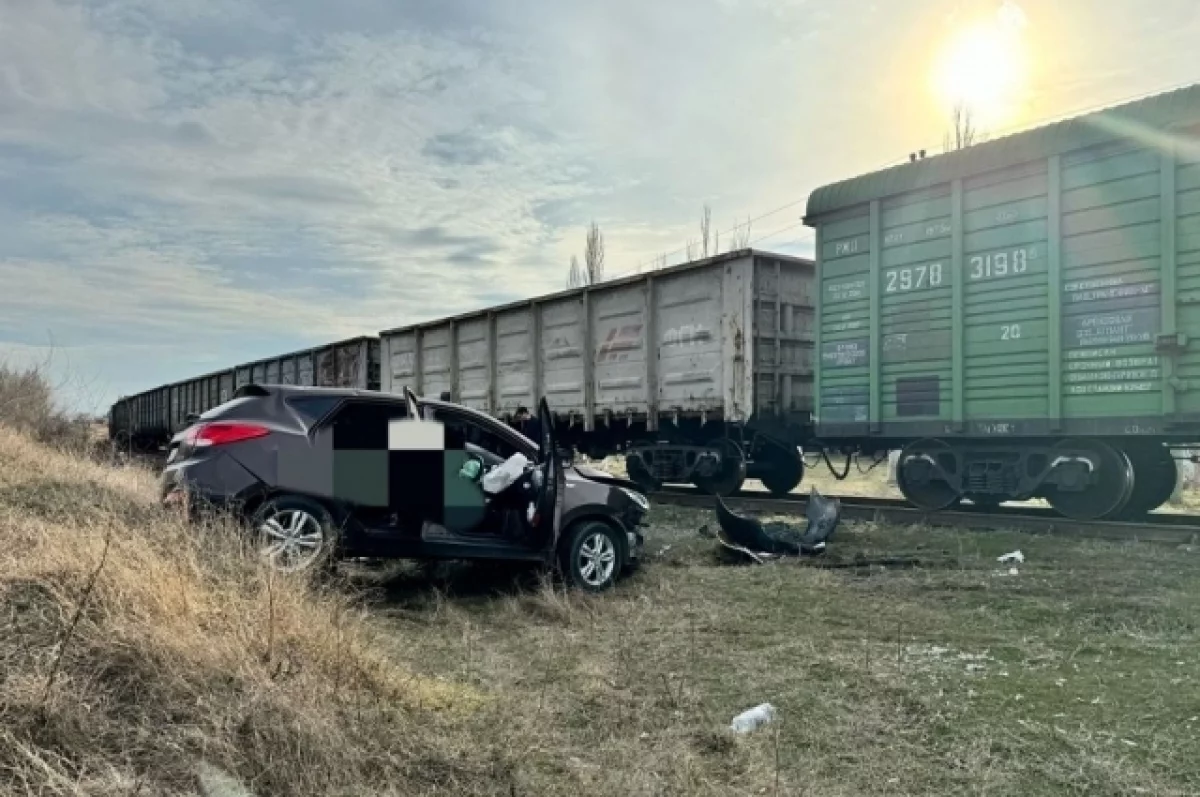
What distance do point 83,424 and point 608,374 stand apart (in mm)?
11508

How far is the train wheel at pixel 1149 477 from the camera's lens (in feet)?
29.4

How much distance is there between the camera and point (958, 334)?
935cm

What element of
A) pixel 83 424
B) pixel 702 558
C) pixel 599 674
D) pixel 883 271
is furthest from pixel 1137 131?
pixel 83 424

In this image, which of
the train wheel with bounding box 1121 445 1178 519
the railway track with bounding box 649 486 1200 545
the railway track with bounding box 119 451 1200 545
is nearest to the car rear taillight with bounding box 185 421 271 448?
the railway track with bounding box 119 451 1200 545

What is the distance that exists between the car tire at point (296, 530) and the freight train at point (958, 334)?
21.4ft

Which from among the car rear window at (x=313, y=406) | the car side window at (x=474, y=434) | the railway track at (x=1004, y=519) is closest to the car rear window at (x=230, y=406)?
the car rear window at (x=313, y=406)

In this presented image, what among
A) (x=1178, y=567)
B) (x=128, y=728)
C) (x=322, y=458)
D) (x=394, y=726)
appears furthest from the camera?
(x=1178, y=567)

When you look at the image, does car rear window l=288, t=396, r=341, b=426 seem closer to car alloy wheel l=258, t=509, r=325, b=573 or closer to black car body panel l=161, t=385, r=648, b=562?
black car body panel l=161, t=385, r=648, b=562

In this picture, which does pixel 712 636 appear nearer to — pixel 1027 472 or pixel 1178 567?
pixel 1178 567

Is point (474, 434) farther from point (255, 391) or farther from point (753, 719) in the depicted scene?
point (753, 719)

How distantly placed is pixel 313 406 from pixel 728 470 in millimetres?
7357

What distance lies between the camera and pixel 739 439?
12484mm

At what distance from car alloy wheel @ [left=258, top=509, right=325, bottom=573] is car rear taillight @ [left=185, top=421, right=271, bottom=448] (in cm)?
55

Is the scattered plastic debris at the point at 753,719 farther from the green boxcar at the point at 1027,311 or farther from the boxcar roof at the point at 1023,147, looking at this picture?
the boxcar roof at the point at 1023,147
